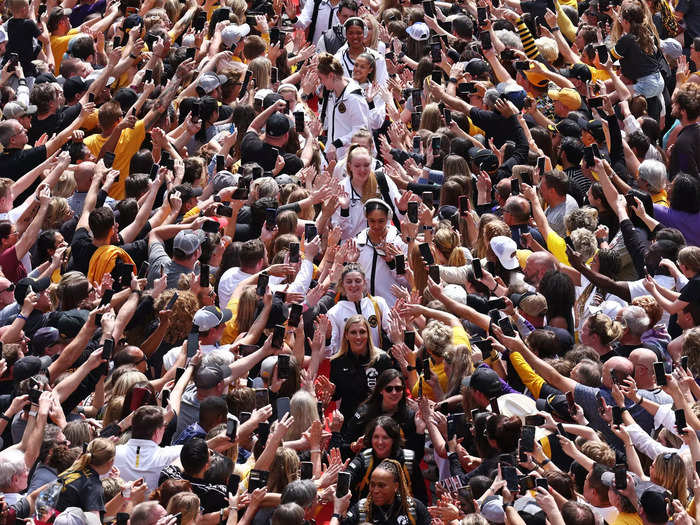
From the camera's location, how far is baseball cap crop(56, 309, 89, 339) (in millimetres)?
9062

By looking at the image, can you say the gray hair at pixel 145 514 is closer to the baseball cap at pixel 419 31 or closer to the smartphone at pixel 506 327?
the smartphone at pixel 506 327

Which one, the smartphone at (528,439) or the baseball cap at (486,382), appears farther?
the baseball cap at (486,382)

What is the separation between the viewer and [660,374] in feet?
26.2

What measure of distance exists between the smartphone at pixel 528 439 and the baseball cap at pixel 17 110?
6650 mm

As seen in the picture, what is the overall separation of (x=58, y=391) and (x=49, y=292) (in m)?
1.50

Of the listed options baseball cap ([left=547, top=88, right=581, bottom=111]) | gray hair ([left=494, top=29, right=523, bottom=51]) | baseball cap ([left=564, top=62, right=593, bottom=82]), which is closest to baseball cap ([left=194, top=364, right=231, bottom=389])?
baseball cap ([left=547, top=88, right=581, bottom=111])

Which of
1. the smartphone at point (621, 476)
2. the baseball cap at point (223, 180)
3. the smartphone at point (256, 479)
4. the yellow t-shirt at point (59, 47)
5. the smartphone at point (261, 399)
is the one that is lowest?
the yellow t-shirt at point (59, 47)

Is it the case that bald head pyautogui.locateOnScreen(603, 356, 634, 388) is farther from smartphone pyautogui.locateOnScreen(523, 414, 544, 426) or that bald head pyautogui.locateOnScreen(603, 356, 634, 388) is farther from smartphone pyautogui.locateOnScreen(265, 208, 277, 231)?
smartphone pyautogui.locateOnScreen(265, 208, 277, 231)

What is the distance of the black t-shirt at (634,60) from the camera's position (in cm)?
1334

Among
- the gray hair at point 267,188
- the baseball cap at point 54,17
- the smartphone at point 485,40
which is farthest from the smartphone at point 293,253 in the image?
the baseball cap at point 54,17

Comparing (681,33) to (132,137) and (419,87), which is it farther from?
(132,137)

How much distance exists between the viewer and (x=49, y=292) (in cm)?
958

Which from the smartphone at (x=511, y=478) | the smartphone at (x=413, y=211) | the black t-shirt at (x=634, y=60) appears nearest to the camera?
the smartphone at (x=511, y=478)

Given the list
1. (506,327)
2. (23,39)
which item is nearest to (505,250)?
(506,327)
